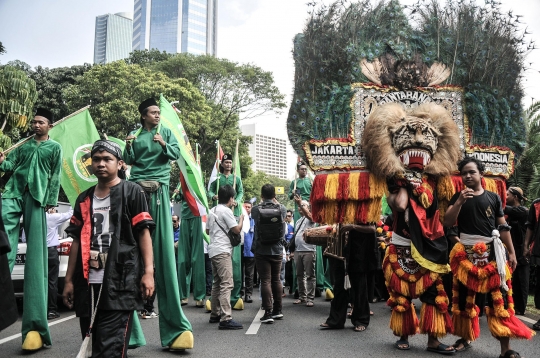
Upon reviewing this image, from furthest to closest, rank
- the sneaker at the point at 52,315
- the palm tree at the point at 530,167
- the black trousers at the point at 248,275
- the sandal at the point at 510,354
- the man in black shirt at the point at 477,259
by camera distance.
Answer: the palm tree at the point at 530,167, the black trousers at the point at 248,275, the sneaker at the point at 52,315, the man in black shirt at the point at 477,259, the sandal at the point at 510,354

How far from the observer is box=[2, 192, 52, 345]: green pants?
589cm

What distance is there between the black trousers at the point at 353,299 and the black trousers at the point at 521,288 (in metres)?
3.03

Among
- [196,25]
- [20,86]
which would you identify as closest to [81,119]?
[20,86]

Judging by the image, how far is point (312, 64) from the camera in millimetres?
6980

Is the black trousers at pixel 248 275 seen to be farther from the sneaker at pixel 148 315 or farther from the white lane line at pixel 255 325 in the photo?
the sneaker at pixel 148 315

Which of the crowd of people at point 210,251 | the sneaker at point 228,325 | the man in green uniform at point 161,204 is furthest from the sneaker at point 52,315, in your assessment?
the man in green uniform at point 161,204

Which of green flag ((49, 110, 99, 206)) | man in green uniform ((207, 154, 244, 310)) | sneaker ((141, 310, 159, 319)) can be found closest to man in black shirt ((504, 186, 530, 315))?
man in green uniform ((207, 154, 244, 310))

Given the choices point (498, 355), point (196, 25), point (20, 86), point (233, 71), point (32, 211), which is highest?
point (196, 25)

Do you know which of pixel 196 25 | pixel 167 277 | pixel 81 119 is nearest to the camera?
pixel 167 277

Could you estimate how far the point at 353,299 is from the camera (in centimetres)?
747

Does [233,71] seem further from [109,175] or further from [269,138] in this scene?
[269,138]

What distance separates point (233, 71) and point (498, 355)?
31999 mm

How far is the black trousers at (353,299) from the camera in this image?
7.37 m

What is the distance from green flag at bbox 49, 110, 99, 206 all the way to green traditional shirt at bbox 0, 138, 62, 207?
1.22 m
